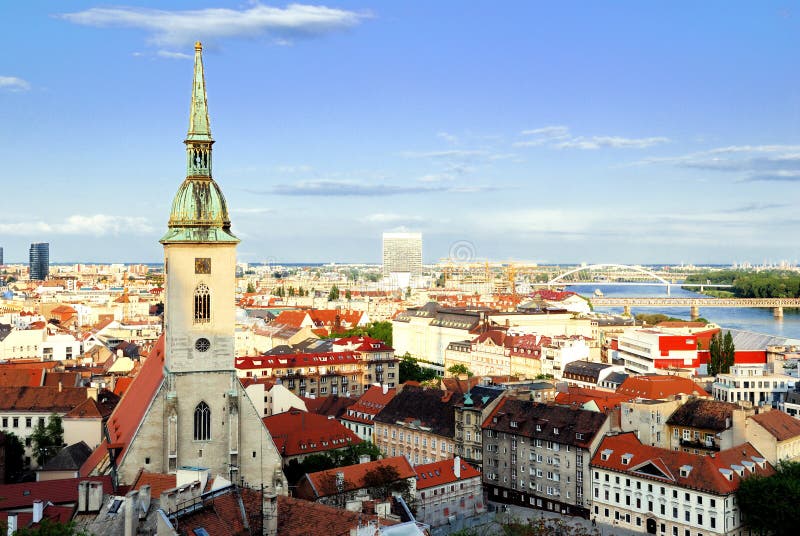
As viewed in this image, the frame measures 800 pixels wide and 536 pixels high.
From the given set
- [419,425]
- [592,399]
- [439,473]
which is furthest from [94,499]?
[592,399]

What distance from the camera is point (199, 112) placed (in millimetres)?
40094

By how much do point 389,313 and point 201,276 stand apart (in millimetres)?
152716

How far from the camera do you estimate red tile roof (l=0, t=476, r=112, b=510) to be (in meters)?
35.3

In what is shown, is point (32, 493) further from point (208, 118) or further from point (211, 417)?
point (208, 118)

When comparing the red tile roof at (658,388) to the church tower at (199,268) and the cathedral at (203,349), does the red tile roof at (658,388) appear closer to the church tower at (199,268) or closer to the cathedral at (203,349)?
the cathedral at (203,349)

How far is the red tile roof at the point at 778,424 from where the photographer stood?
53.5m

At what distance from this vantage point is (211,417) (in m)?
39.5

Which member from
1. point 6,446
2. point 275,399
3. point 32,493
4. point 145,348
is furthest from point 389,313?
point 32,493

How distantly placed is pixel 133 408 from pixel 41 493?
8093 mm

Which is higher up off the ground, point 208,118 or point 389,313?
point 208,118

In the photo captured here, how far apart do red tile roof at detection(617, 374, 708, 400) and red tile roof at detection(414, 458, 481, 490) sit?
1019 inches

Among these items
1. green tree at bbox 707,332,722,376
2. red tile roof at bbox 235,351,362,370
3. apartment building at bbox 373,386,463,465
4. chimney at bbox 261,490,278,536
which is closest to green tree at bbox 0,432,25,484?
apartment building at bbox 373,386,463,465

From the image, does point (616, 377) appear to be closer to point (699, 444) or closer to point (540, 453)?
point (699, 444)

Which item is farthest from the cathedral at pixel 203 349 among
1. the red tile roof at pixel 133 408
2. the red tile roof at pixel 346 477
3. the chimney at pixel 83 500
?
the chimney at pixel 83 500
